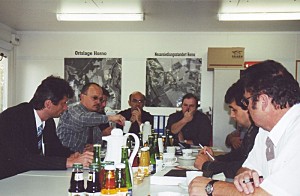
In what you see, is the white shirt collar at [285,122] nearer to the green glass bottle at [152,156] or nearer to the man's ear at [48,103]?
the green glass bottle at [152,156]

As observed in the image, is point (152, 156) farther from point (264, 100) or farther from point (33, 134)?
point (264, 100)

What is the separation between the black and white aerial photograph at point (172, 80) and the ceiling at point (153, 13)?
0.57 meters

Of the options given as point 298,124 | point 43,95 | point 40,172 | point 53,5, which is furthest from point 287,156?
point 53,5

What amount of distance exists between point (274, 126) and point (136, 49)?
563cm

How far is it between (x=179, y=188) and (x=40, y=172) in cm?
104

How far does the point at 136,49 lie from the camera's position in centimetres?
725

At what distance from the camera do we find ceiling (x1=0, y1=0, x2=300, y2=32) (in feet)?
17.0

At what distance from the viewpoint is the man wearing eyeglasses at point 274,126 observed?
5.10ft

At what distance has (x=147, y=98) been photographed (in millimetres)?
7168

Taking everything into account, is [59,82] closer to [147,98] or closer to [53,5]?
[53,5]

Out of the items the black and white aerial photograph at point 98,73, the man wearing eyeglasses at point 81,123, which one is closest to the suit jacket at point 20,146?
the man wearing eyeglasses at point 81,123

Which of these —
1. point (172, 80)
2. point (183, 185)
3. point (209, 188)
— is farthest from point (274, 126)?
point (172, 80)

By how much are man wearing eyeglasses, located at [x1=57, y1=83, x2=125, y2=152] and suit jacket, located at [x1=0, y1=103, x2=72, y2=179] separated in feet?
2.44

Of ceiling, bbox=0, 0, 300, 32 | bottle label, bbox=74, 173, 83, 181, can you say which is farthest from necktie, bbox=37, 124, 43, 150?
ceiling, bbox=0, 0, 300, 32
